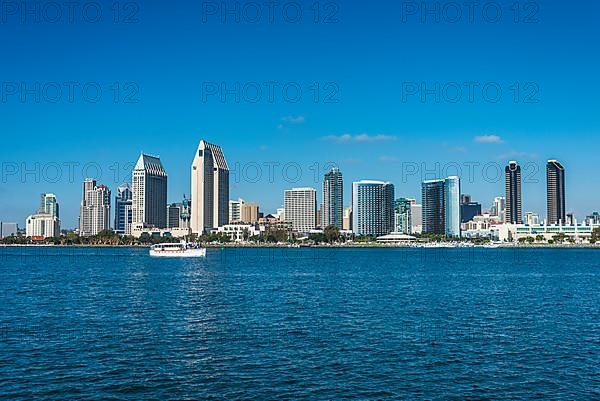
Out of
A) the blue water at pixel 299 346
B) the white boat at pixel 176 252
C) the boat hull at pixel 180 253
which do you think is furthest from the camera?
the white boat at pixel 176 252

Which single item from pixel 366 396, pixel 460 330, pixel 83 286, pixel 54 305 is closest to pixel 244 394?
pixel 366 396

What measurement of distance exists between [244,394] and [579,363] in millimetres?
15199

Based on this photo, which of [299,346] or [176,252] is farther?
[176,252]

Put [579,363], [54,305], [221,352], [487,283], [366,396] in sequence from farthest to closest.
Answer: [487,283] < [54,305] < [221,352] < [579,363] < [366,396]

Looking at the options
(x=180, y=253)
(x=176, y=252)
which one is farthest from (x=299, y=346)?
(x=176, y=252)

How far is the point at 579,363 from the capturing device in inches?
1167

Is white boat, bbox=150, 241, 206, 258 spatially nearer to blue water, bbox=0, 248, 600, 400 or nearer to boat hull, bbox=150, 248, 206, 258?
boat hull, bbox=150, 248, 206, 258

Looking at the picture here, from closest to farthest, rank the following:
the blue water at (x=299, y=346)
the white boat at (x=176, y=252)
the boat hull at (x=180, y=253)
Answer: the blue water at (x=299, y=346) → the boat hull at (x=180, y=253) → the white boat at (x=176, y=252)

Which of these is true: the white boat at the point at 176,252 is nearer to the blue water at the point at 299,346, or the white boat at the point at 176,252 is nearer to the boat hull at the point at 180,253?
the boat hull at the point at 180,253

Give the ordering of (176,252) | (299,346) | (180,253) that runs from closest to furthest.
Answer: (299,346)
(180,253)
(176,252)

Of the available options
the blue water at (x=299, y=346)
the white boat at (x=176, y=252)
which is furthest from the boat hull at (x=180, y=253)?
the blue water at (x=299, y=346)

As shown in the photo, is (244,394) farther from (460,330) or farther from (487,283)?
(487,283)

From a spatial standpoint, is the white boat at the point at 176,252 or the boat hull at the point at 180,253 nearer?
the boat hull at the point at 180,253

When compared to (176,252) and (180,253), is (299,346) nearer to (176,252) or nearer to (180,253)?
(180,253)
